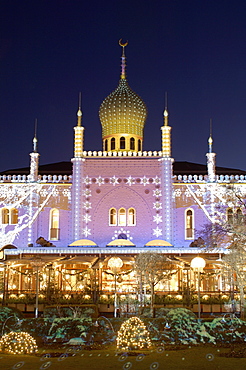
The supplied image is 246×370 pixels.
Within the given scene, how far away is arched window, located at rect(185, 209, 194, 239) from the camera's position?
41250mm

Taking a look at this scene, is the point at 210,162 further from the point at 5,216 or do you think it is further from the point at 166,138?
the point at 5,216

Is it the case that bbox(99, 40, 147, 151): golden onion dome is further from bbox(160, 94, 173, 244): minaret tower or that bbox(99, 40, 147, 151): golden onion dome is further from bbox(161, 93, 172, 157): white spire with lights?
bbox(160, 94, 173, 244): minaret tower

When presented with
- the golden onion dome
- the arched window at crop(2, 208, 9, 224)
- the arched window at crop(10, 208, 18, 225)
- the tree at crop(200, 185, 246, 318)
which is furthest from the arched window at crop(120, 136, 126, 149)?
the arched window at crop(2, 208, 9, 224)

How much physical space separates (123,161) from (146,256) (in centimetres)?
1166

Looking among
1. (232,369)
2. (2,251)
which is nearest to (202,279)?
(2,251)

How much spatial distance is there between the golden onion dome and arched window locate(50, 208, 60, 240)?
23.8ft

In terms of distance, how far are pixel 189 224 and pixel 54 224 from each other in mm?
10627

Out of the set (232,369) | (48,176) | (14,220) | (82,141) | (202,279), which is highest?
(82,141)

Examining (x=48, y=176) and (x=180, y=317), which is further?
(x=48, y=176)

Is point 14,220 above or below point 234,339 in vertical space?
above

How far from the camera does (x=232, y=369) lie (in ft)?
48.1

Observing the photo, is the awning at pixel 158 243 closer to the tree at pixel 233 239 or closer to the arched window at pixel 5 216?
the tree at pixel 233 239

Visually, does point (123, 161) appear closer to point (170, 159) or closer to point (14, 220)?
point (170, 159)

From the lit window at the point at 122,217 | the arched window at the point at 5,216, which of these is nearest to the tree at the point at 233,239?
the lit window at the point at 122,217
